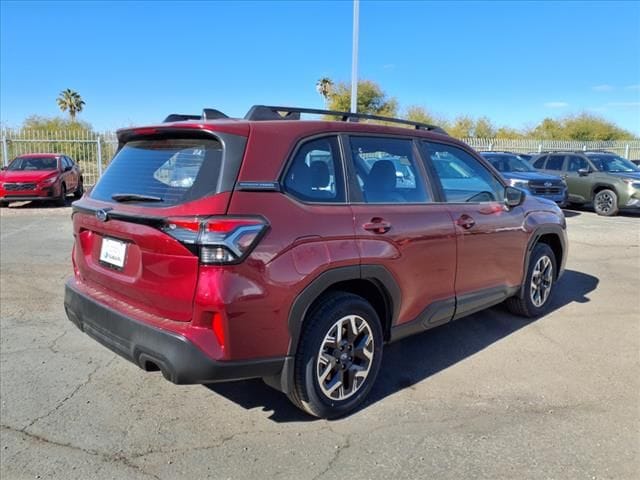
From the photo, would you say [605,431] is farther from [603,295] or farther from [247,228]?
[603,295]

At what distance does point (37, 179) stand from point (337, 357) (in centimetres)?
1409

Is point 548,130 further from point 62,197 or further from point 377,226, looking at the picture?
point 377,226

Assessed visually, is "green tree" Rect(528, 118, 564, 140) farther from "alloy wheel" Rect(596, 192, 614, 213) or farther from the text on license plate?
the text on license plate

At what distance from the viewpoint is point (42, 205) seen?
51.1ft

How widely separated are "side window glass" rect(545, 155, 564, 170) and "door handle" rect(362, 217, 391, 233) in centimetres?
1370

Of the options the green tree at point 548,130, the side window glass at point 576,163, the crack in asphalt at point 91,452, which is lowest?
A: the crack in asphalt at point 91,452

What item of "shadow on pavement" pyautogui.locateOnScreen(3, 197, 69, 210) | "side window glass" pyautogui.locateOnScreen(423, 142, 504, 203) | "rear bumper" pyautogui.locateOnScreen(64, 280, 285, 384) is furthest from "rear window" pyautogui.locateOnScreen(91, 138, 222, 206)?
"shadow on pavement" pyautogui.locateOnScreen(3, 197, 69, 210)

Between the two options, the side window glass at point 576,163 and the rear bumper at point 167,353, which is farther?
the side window glass at point 576,163

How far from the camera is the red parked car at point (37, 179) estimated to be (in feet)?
47.3

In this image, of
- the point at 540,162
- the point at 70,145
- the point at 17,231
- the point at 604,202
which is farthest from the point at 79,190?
the point at 604,202

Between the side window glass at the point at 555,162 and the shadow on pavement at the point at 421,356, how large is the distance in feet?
33.8

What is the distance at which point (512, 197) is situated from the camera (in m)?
4.55

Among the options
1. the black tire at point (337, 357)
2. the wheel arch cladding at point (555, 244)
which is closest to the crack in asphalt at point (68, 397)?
the black tire at point (337, 357)

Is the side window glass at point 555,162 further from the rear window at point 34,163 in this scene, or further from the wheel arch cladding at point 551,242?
the rear window at point 34,163
